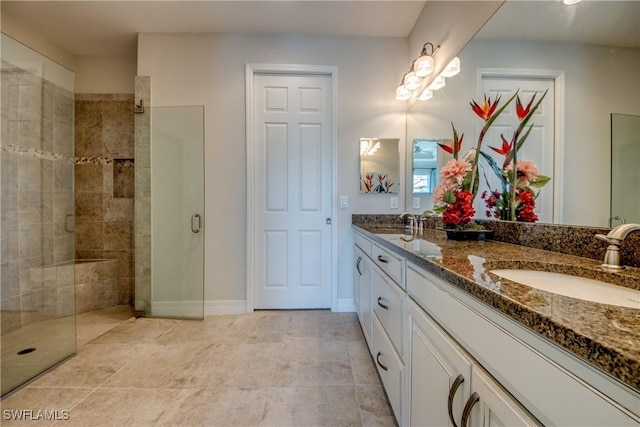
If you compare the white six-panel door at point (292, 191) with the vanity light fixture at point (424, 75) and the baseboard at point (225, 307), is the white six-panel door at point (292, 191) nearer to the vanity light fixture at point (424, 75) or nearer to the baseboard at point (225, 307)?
the baseboard at point (225, 307)

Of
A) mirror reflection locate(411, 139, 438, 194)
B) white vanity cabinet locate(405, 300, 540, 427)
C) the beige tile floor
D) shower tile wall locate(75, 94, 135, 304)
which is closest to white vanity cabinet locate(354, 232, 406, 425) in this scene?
white vanity cabinet locate(405, 300, 540, 427)

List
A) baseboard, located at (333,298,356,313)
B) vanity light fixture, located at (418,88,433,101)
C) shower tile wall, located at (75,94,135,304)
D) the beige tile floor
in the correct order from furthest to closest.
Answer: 1. shower tile wall, located at (75,94,135,304)
2. baseboard, located at (333,298,356,313)
3. vanity light fixture, located at (418,88,433,101)
4. the beige tile floor

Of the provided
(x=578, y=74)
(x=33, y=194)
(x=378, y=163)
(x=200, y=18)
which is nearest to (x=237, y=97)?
(x=200, y=18)

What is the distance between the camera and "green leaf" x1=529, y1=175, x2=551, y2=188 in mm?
1098

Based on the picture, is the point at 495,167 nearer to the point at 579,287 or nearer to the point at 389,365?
the point at 579,287

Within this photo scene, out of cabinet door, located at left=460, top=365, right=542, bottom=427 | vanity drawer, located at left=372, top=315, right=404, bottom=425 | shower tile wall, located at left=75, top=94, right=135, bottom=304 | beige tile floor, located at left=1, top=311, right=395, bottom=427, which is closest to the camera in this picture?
cabinet door, located at left=460, top=365, right=542, bottom=427

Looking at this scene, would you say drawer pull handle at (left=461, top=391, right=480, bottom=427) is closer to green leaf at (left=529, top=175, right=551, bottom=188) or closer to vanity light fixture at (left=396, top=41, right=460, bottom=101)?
green leaf at (left=529, top=175, right=551, bottom=188)

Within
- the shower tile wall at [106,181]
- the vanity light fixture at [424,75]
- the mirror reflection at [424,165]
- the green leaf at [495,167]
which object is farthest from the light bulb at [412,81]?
the shower tile wall at [106,181]

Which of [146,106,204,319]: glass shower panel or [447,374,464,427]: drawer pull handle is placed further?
[146,106,204,319]: glass shower panel

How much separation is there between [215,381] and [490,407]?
4.97 ft

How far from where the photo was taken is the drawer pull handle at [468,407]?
592mm

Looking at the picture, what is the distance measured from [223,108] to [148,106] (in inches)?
27.9

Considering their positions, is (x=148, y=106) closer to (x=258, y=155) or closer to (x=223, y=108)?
(x=223, y=108)

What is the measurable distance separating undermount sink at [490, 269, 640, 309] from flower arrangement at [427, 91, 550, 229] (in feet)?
1.59
